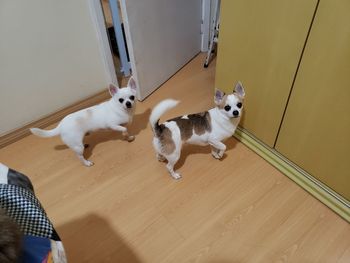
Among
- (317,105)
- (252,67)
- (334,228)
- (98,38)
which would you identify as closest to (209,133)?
(252,67)

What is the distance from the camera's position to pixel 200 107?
1.88 metres

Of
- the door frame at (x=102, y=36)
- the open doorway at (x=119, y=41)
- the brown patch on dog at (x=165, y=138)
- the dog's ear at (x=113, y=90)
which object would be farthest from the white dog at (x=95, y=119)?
the open doorway at (x=119, y=41)

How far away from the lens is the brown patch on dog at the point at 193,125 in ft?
4.31

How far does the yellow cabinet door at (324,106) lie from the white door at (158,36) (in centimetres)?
102

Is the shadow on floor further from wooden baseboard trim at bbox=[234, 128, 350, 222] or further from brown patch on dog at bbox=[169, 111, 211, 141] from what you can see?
wooden baseboard trim at bbox=[234, 128, 350, 222]

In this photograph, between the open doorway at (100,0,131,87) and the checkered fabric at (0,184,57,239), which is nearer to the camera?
the checkered fabric at (0,184,57,239)

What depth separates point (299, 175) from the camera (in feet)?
4.51

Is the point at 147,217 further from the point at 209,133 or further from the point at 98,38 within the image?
the point at 98,38

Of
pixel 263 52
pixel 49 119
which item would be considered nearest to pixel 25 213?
pixel 263 52

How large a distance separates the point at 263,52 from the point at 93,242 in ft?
3.92

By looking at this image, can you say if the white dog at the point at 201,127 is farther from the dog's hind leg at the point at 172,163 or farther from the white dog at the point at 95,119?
the white dog at the point at 95,119

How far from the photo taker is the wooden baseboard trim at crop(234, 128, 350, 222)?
1.25 metres

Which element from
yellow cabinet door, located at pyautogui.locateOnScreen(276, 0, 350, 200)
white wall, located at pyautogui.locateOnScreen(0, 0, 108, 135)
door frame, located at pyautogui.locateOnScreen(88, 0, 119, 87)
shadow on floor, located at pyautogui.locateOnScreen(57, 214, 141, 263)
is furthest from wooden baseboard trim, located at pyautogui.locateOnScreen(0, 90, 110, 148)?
yellow cabinet door, located at pyautogui.locateOnScreen(276, 0, 350, 200)

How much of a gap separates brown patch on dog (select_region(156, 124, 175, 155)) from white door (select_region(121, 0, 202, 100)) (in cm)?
69
